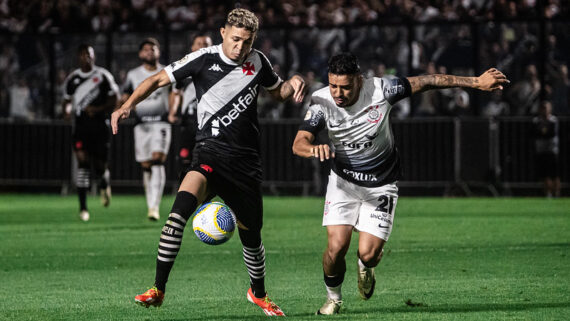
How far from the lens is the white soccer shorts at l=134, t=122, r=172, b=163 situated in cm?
1617

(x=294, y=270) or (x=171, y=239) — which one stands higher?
(x=171, y=239)

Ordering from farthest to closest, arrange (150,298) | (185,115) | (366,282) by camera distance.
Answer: (185,115), (366,282), (150,298)

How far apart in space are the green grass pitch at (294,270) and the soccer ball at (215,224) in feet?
1.85

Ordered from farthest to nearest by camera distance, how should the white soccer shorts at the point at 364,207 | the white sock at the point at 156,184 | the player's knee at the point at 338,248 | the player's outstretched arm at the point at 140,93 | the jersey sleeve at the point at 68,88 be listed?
the jersey sleeve at the point at 68,88 → the white sock at the point at 156,184 → the white soccer shorts at the point at 364,207 → the player's knee at the point at 338,248 → the player's outstretched arm at the point at 140,93

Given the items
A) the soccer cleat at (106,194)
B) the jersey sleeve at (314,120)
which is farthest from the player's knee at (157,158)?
the jersey sleeve at (314,120)

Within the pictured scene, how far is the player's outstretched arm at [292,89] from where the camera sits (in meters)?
7.95

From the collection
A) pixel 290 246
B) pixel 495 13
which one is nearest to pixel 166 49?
pixel 495 13

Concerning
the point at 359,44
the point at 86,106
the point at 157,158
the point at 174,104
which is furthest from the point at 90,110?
the point at 359,44

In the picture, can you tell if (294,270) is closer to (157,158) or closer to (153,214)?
(153,214)

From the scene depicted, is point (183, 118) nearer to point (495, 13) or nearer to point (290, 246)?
point (290, 246)

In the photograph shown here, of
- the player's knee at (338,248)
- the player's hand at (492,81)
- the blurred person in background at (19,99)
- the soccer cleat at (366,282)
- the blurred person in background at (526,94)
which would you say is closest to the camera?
the player's hand at (492,81)

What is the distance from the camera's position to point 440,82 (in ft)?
25.5

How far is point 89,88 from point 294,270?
7276 mm

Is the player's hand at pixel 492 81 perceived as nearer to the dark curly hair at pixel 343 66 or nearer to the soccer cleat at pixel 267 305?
the dark curly hair at pixel 343 66
